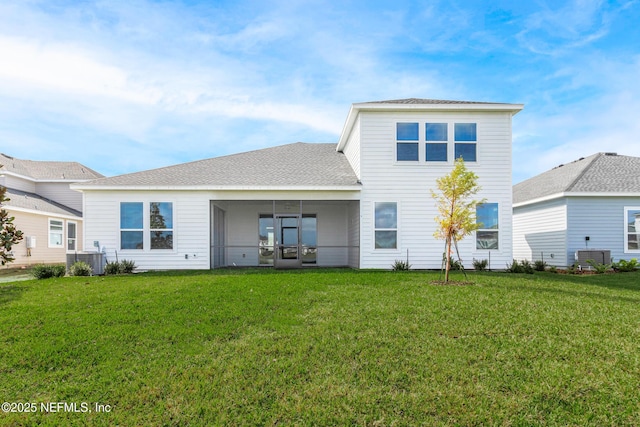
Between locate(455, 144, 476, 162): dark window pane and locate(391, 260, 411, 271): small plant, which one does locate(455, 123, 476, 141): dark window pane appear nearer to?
locate(455, 144, 476, 162): dark window pane

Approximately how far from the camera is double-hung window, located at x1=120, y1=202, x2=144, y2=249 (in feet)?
47.6

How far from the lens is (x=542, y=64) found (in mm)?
15625

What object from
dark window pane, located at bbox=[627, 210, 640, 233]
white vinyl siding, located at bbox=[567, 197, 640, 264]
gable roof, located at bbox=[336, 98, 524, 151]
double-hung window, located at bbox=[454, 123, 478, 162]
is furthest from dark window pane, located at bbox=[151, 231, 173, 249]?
dark window pane, located at bbox=[627, 210, 640, 233]

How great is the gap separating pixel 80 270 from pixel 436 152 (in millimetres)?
12554

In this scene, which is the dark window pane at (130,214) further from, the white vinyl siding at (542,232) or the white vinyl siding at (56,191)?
the white vinyl siding at (542,232)

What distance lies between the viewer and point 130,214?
14.6 meters

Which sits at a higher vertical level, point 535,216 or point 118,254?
point 535,216

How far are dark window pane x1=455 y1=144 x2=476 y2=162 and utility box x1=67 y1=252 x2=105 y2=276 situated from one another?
1304cm

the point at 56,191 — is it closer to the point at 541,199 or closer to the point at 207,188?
the point at 207,188

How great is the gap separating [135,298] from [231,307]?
229 centimetres

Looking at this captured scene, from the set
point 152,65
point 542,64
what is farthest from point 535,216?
point 152,65

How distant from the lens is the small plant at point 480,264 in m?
14.2

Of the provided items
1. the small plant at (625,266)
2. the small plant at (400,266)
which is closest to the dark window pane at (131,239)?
the small plant at (400,266)

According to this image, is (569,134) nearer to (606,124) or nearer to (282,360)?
(606,124)
